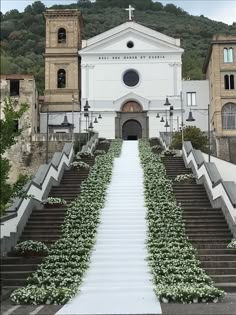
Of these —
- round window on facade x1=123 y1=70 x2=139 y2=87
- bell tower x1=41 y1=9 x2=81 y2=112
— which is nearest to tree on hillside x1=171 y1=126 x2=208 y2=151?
round window on facade x1=123 y1=70 x2=139 y2=87

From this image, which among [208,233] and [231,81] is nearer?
[208,233]

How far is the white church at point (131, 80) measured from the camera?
47.6 metres

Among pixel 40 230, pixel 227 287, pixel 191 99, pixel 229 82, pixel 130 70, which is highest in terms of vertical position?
pixel 130 70

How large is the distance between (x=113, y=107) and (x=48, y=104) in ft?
19.2

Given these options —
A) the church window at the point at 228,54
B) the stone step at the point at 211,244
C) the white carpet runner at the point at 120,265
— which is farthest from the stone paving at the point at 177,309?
the church window at the point at 228,54

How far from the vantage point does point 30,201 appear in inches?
706

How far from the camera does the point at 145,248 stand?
49.4 ft

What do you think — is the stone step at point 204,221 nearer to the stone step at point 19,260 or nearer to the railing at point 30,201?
the railing at point 30,201

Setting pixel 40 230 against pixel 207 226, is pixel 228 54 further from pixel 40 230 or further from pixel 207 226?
pixel 40 230

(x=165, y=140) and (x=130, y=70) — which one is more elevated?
(x=130, y=70)

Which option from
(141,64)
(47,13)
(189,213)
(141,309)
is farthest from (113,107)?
(141,309)

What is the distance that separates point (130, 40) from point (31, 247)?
3590cm

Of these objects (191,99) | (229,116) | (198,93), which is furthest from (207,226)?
(198,93)

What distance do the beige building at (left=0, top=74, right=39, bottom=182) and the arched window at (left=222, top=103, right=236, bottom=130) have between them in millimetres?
15833
